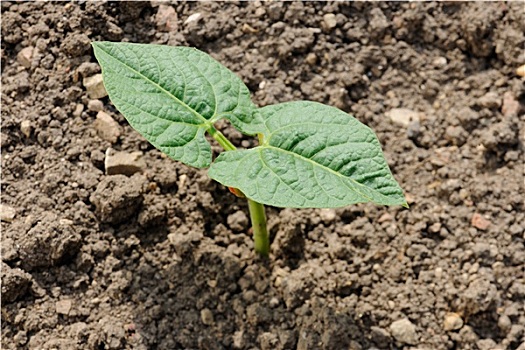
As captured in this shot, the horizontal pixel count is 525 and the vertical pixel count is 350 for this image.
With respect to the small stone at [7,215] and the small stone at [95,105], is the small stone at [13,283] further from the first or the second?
the small stone at [95,105]

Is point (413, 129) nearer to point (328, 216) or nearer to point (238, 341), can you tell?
point (328, 216)

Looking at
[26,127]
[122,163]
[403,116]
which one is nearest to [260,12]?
[403,116]

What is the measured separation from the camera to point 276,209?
220 cm

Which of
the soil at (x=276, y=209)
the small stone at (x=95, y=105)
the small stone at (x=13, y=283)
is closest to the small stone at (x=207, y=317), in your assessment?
the soil at (x=276, y=209)

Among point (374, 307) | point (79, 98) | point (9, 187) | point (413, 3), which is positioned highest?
point (413, 3)

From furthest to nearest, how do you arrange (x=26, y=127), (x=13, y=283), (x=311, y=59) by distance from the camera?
1. (x=311, y=59)
2. (x=26, y=127)
3. (x=13, y=283)

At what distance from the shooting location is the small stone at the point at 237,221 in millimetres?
2143

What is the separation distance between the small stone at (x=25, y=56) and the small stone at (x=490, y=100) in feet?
4.49

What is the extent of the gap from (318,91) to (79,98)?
0.72m

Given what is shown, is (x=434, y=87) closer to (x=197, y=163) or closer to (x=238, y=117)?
(x=238, y=117)

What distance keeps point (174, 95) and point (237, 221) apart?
1.61 feet

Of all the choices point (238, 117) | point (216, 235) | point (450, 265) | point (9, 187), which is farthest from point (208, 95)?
point (450, 265)

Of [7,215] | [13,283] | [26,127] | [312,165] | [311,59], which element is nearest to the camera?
[312,165]

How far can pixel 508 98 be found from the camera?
235cm
